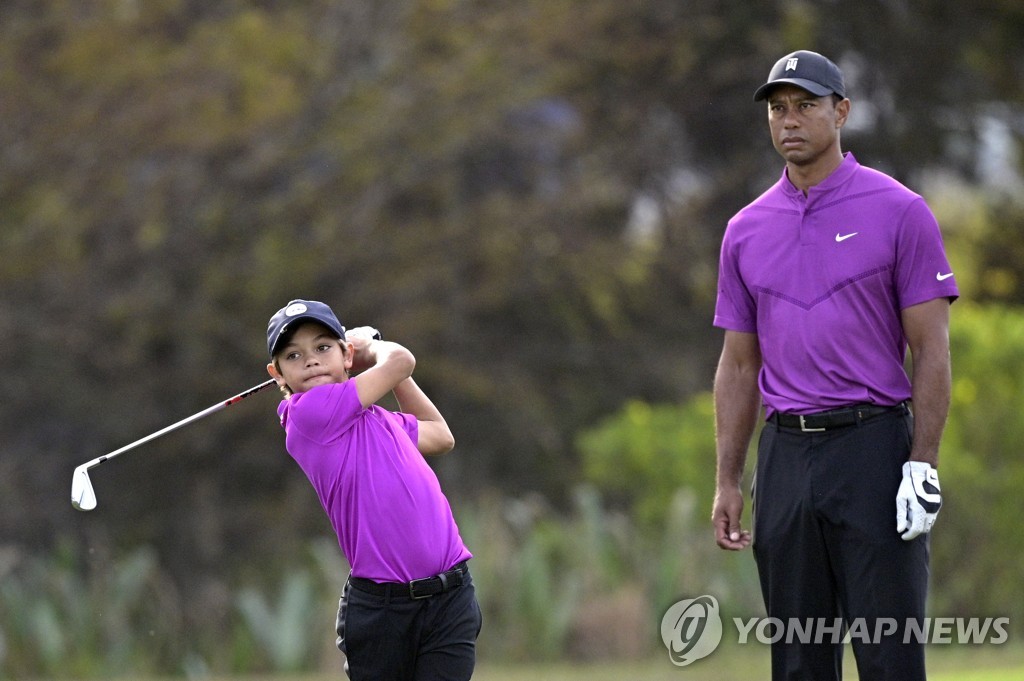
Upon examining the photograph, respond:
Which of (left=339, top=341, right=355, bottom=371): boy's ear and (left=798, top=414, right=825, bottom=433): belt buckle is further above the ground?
(left=339, top=341, right=355, bottom=371): boy's ear

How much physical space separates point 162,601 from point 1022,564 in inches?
238

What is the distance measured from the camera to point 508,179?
19766 mm

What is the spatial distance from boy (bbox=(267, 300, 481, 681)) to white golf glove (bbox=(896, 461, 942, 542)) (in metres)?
1.16

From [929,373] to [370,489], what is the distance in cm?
154

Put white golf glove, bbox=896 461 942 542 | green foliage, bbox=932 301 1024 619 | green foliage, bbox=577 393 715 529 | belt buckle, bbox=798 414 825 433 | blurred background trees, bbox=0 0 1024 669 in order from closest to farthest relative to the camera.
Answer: white golf glove, bbox=896 461 942 542 → belt buckle, bbox=798 414 825 433 → green foliage, bbox=932 301 1024 619 → green foliage, bbox=577 393 715 529 → blurred background trees, bbox=0 0 1024 669

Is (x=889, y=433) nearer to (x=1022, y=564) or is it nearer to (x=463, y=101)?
(x=1022, y=564)

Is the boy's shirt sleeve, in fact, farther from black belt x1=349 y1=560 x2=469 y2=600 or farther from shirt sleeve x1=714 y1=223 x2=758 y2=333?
shirt sleeve x1=714 y1=223 x2=758 y2=333

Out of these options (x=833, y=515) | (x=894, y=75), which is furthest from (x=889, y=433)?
(x=894, y=75)

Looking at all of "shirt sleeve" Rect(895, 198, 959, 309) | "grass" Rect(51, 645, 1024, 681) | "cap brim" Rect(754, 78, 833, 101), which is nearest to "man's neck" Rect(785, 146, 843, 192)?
"cap brim" Rect(754, 78, 833, 101)

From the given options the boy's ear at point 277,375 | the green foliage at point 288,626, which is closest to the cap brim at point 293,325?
the boy's ear at point 277,375

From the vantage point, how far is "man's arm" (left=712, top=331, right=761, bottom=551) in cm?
484

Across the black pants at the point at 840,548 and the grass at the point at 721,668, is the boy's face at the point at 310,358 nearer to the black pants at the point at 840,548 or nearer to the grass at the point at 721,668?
the black pants at the point at 840,548

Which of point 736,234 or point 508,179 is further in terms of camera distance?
point 508,179

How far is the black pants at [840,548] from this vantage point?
4391 millimetres
